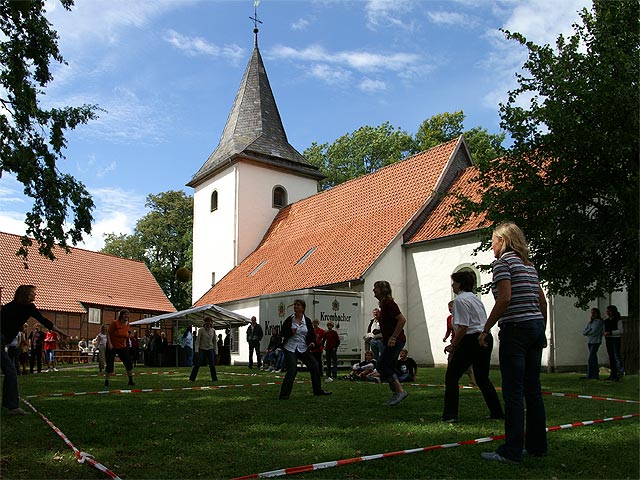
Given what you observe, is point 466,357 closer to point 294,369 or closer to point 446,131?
point 294,369

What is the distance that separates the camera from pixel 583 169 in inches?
612

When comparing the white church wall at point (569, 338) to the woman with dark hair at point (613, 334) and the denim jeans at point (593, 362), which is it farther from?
the woman with dark hair at point (613, 334)

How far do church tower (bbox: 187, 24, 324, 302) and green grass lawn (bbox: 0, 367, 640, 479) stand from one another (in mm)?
28692

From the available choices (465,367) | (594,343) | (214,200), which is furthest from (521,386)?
(214,200)

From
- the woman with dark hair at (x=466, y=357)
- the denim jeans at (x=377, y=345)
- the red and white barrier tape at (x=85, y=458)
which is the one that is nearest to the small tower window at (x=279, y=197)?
the denim jeans at (x=377, y=345)

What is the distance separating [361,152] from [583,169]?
1463 inches

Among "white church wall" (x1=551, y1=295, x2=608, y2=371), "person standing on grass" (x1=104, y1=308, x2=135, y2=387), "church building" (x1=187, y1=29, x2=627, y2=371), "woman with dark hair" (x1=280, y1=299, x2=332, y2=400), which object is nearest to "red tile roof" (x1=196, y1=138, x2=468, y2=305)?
"church building" (x1=187, y1=29, x2=627, y2=371)

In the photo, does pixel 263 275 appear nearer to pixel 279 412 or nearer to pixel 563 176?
pixel 563 176

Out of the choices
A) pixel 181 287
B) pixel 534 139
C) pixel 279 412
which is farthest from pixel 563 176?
pixel 181 287

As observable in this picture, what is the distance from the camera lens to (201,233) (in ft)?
142

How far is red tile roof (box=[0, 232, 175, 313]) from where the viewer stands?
43.8 meters

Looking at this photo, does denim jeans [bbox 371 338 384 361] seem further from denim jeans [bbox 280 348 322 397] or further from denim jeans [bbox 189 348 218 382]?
denim jeans [bbox 280 348 322 397]

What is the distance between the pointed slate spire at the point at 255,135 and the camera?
132 feet

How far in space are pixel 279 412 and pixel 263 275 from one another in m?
24.3
